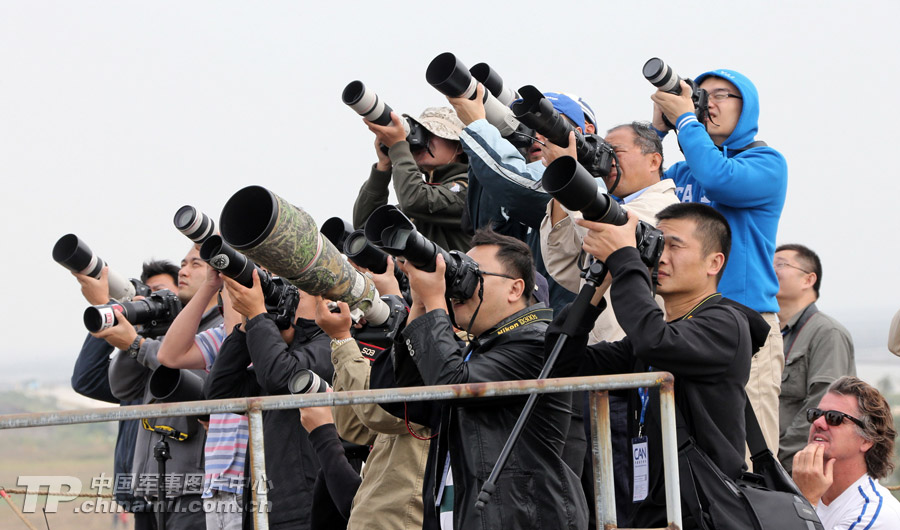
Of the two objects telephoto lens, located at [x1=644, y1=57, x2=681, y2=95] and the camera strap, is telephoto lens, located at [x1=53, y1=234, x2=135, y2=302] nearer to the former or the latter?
the camera strap

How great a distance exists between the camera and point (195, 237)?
4230mm

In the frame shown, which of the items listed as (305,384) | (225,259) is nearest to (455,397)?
(305,384)

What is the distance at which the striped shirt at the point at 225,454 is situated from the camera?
4102mm

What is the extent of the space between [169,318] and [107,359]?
2.79 ft

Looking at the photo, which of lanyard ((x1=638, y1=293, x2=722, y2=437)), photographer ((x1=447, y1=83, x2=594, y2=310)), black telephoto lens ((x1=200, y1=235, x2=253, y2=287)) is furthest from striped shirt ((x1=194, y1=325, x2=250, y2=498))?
lanyard ((x1=638, y1=293, x2=722, y2=437))

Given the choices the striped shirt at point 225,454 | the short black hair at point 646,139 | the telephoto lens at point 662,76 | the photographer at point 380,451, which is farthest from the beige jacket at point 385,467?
the telephoto lens at point 662,76

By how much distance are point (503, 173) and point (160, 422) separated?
6.30 feet

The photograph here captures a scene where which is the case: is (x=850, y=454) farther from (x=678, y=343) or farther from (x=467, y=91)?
(x=467, y=91)

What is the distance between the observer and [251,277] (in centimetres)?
405

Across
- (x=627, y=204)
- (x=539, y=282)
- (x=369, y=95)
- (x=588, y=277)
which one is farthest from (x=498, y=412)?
(x=369, y=95)

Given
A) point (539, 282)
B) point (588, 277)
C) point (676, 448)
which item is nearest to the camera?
point (676, 448)

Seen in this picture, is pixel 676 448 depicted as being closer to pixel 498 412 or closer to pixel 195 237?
pixel 498 412

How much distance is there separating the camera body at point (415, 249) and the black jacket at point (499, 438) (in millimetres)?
151

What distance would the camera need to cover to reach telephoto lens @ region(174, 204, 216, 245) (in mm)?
4199
